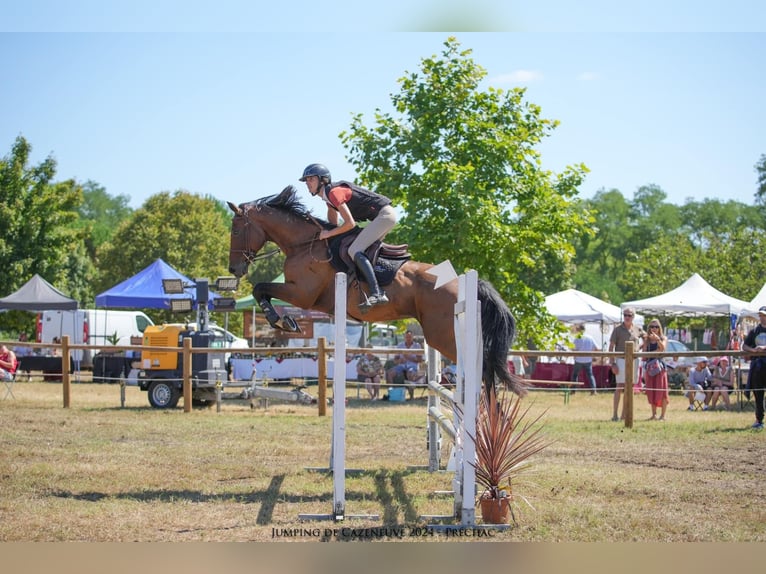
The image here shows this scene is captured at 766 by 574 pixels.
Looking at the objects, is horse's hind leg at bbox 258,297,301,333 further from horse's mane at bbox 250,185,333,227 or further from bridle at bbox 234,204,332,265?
horse's mane at bbox 250,185,333,227

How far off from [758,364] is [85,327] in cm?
1896

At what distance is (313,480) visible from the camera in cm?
666

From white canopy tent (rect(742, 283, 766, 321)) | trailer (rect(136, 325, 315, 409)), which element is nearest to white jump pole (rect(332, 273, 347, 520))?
trailer (rect(136, 325, 315, 409))

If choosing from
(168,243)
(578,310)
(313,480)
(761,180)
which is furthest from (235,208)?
(761,180)

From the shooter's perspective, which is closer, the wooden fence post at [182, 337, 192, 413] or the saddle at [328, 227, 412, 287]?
the saddle at [328, 227, 412, 287]

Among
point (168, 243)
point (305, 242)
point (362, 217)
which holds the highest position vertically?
point (168, 243)

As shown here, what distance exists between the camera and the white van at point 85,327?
23.9 m

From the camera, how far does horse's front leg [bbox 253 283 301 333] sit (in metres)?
6.95

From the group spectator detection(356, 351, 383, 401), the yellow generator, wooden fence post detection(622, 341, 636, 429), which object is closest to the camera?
wooden fence post detection(622, 341, 636, 429)

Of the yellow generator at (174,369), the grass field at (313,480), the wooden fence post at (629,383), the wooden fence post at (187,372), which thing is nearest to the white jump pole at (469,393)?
the grass field at (313,480)

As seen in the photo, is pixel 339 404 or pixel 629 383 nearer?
pixel 339 404

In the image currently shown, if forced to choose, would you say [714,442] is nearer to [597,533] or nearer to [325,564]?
[597,533]

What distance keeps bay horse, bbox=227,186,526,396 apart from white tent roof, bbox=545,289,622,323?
1449 cm

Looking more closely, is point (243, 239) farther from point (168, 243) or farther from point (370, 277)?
point (168, 243)
